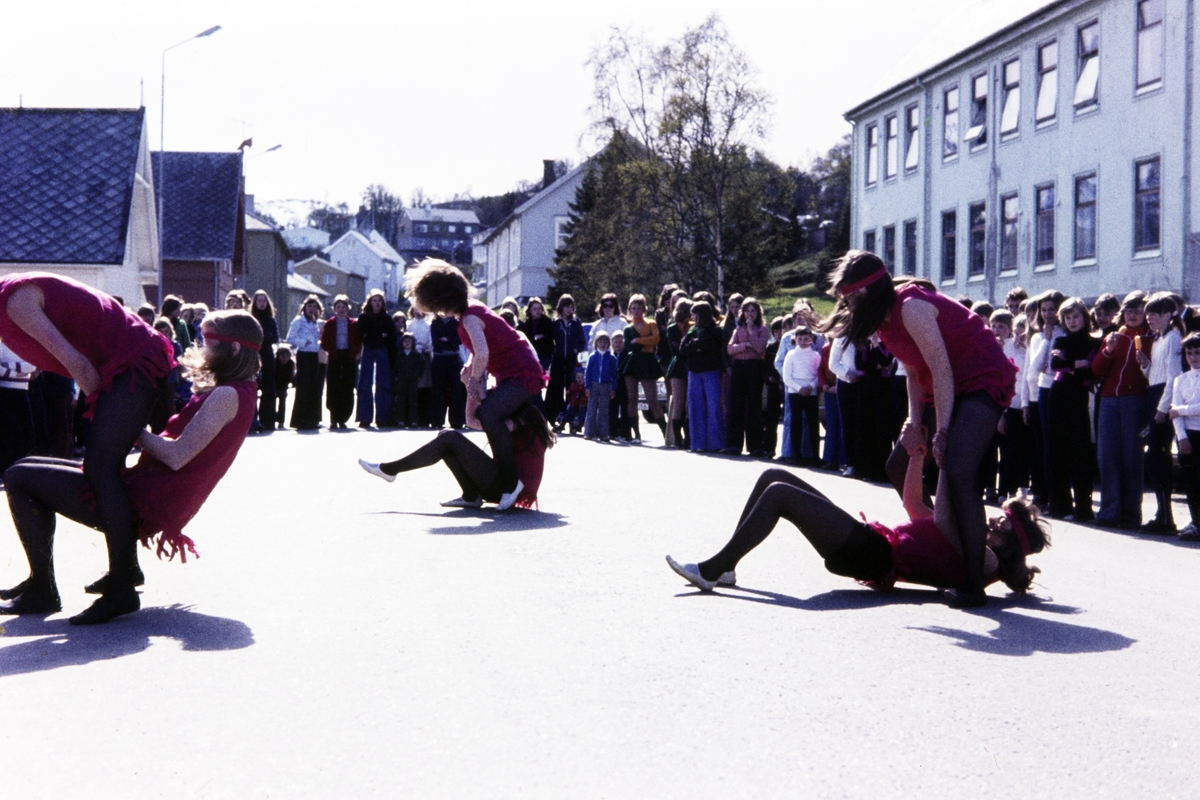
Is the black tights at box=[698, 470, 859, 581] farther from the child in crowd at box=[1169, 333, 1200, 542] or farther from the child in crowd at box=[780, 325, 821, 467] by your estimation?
the child in crowd at box=[780, 325, 821, 467]

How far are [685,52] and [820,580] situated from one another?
4780cm

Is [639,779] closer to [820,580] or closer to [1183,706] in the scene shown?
[1183,706]

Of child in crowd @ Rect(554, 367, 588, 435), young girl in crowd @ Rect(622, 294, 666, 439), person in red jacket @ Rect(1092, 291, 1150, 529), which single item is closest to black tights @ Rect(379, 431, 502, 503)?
person in red jacket @ Rect(1092, 291, 1150, 529)

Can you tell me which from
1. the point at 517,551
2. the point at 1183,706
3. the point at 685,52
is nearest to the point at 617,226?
the point at 685,52

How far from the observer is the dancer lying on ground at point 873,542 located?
24.7 ft

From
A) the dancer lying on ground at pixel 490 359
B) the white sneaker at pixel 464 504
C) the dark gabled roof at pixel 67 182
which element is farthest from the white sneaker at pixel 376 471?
the dark gabled roof at pixel 67 182

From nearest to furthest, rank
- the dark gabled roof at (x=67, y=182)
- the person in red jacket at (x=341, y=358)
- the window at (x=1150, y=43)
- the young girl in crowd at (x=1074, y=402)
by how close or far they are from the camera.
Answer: the young girl in crowd at (x=1074, y=402) → the person in red jacket at (x=341, y=358) → the window at (x=1150, y=43) → the dark gabled roof at (x=67, y=182)

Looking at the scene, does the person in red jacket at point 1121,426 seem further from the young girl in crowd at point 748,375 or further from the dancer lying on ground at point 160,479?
the dancer lying on ground at point 160,479

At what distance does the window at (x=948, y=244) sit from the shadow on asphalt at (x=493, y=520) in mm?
31009

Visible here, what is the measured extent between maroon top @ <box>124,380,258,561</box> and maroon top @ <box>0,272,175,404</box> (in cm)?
38

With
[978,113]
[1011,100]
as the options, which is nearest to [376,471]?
[1011,100]

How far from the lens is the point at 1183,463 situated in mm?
12438

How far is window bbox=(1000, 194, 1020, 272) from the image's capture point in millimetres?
37250

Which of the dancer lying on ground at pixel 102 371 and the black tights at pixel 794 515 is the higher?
the dancer lying on ground at pixel 102 371
